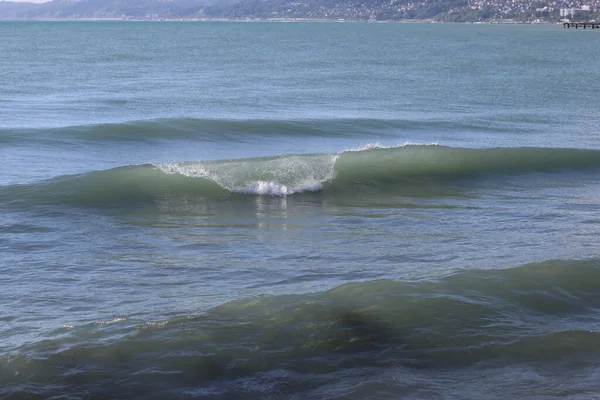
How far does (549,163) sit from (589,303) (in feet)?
41.5

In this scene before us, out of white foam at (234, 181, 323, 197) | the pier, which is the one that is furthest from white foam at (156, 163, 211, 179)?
the pier

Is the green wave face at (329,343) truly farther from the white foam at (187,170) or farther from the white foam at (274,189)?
the white foam at (187,170)

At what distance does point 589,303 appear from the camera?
11594 millimetres

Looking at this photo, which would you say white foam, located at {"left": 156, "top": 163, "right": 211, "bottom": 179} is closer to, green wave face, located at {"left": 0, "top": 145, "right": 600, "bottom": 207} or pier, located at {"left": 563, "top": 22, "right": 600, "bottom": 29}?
green wave face, located at {"left": 0, "top": 145, "right": 600, "bottom": 207}

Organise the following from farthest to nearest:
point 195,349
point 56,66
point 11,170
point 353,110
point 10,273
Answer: point 56,66 → point 353,110 → point 11,170 → point 10,273 → point 195,349

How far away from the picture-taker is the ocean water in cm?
929

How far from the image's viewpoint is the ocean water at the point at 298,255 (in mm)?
9289

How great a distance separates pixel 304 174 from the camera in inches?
819

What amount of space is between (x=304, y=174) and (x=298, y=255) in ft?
23.4

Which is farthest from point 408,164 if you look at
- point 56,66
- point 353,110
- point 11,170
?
point 56,66

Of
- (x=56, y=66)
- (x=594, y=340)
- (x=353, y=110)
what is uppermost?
(x=56, y=66)

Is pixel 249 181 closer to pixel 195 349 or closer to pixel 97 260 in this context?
pixel 97 260

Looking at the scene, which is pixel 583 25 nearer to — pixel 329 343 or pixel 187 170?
pixel 187 170

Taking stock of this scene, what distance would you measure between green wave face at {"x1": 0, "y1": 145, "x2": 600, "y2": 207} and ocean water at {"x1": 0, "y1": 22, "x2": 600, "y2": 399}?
0.09 m
